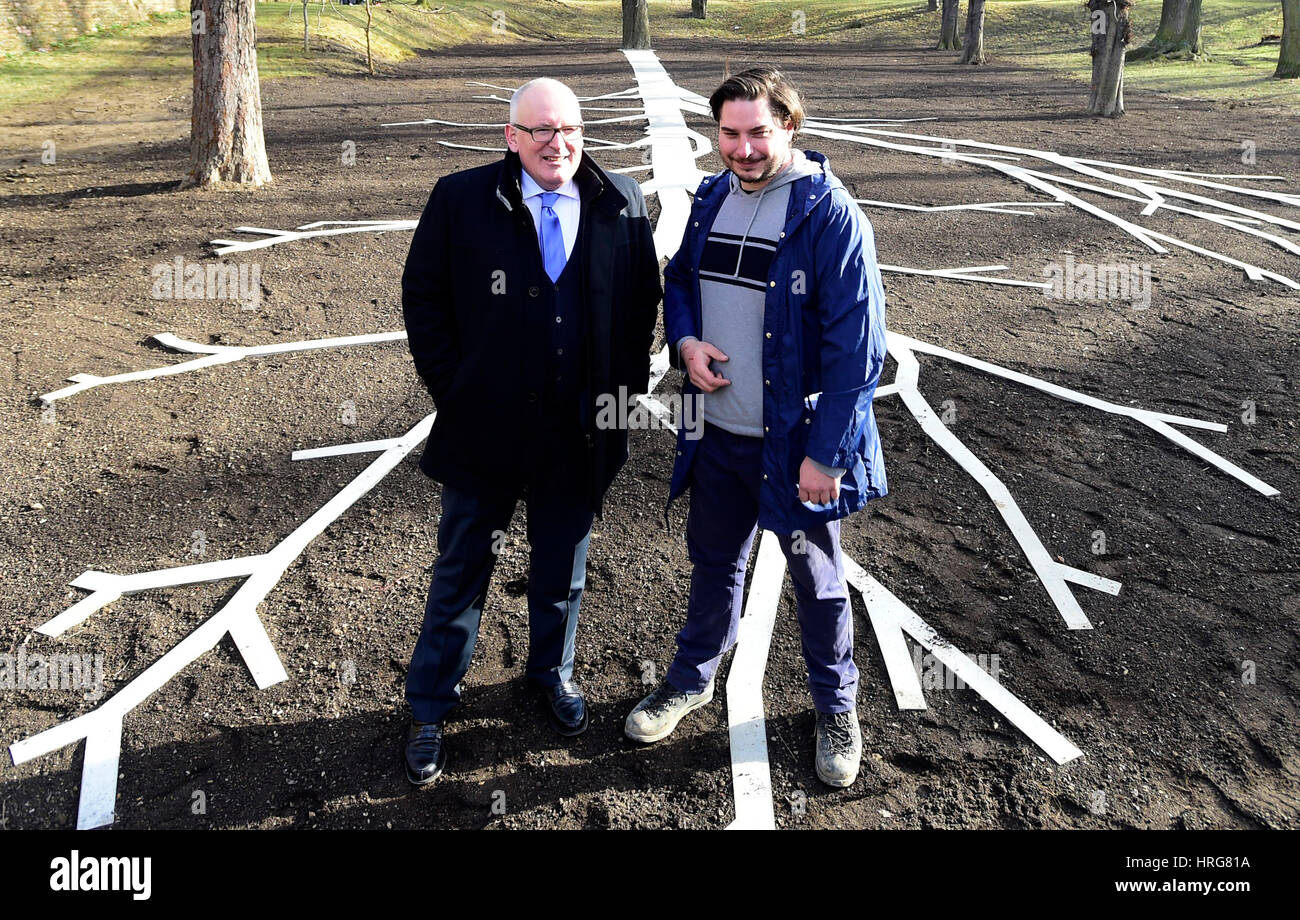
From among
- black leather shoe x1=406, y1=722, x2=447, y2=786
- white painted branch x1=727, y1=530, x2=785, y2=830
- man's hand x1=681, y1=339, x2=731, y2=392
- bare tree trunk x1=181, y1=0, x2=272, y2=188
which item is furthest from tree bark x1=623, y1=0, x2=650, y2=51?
black leather shoe x1=406, y1=722, x2=447, y2=786

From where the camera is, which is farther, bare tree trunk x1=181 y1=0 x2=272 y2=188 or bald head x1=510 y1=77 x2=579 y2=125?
bare tree trunk x1=181 y1=0 x2=272 y2=188

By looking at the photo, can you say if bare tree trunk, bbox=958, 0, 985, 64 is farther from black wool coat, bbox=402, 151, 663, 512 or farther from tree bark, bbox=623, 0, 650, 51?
black wool coat, bbox=402, 151, 663, 512

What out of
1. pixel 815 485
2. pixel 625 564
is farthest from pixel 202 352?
pixel 815 485

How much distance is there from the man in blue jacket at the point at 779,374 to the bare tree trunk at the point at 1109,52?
17.3 m

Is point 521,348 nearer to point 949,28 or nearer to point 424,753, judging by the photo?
point 424,753

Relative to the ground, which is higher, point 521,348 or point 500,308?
point 500,308

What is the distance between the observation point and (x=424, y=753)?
3.72 meters

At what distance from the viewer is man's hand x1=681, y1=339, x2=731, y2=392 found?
3.51m

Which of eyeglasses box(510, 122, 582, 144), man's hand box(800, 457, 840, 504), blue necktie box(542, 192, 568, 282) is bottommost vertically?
man's hand box(800, 457, 840, 504)

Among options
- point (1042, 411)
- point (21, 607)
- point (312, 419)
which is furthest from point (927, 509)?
point (21, 607)

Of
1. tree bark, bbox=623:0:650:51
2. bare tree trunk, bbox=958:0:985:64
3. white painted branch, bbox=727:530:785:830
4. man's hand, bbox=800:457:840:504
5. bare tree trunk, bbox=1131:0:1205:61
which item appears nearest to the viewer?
man's hand, bbox=800:457:840:504

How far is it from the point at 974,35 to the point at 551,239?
92.9ft

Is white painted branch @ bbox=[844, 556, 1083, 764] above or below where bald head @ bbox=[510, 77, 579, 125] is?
below

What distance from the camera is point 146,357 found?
7402 mm
